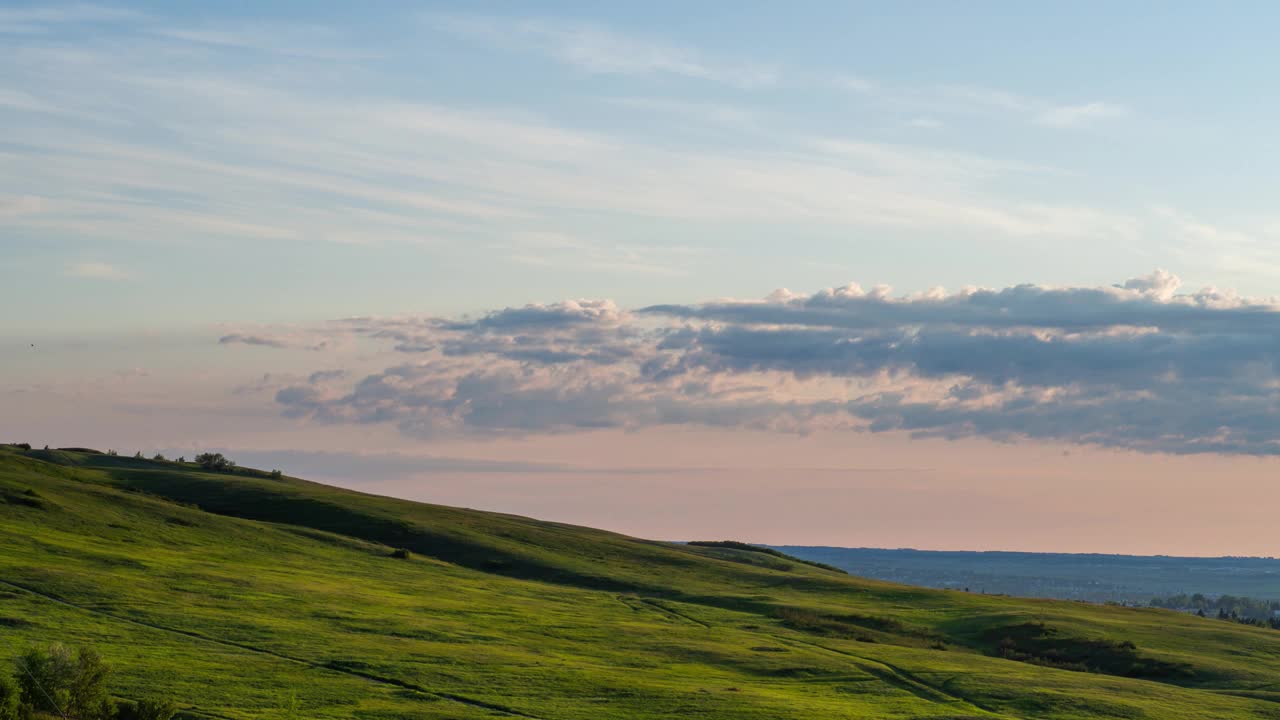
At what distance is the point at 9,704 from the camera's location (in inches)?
1949

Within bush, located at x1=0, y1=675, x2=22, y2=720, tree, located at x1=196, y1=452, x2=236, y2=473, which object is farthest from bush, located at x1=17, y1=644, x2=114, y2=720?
tree, located at x1=196, y1=452, x2=236, y2=473

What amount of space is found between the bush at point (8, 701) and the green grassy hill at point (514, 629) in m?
7.01

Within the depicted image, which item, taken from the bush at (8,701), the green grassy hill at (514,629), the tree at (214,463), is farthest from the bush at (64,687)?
the tree at (214,463)

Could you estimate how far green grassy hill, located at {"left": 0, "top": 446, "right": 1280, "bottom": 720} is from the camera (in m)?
65.9

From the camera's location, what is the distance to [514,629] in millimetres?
86250

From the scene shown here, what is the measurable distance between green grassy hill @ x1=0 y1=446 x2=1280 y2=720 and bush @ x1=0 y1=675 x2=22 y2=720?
7.01m

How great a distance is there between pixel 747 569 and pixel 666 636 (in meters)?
56.8

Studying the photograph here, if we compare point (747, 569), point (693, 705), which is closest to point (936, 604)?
point (747, 569)

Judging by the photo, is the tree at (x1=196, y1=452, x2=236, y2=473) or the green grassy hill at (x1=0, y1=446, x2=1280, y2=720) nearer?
the green grassy hill at (x1=0, y1=446, x2=1280, y2=720)

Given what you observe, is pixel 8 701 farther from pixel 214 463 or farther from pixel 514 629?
pixel 214 463

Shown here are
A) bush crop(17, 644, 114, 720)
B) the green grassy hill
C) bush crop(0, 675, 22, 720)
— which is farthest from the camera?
the green grassy hill

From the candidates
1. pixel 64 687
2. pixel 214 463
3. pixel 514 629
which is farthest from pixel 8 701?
pixel 214 463

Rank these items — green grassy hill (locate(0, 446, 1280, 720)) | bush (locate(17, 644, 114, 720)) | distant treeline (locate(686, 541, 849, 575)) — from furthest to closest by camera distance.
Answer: distant treeline (locate(686, 541, 849, 575))
green grassy hill (locate(0, 446, 1280, 720))
bush (locate(17, 644, 114, 720))

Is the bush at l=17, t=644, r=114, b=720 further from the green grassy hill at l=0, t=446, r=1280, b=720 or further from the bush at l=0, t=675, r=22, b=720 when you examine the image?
the green grassy hill at l=0, t=446, r=1280, b=720
